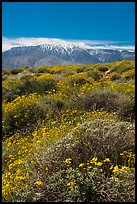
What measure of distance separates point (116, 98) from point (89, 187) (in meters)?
4.63

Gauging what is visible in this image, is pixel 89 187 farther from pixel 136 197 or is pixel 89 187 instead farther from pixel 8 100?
pixel 8 100

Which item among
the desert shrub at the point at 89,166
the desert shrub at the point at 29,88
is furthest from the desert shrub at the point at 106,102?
the desert shrub at the point at 29,88

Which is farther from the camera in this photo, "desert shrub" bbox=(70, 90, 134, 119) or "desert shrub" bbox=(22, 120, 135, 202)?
"desert shrub" bbox=(70, 90, 134, 119)

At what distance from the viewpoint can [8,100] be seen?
11.2 meters

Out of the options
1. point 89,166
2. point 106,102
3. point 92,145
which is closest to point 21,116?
point 106,102

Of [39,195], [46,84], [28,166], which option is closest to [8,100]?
[46,84]

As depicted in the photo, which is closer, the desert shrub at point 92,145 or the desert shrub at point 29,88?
the desert shrub at point 92,145

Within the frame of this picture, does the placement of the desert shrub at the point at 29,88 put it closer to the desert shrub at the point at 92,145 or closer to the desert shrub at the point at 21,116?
the desert shrub at the point at 21,116

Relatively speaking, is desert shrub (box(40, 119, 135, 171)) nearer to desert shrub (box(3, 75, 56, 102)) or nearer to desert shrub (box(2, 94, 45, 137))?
desert shrub (box(2, 94, 45, 137))

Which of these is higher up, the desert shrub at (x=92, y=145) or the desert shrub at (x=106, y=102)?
the desert shrub at (x=106, y=102)

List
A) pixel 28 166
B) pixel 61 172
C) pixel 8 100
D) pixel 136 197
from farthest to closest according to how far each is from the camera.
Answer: pixel 8 100
pixel 28 166
pixel 61 172
pixel 136 197

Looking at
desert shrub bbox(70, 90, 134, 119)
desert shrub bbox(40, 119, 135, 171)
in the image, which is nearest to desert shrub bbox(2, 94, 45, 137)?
desert shrub bbox(70, 90, 134, 119)

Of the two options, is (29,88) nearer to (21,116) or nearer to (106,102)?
(21,116)

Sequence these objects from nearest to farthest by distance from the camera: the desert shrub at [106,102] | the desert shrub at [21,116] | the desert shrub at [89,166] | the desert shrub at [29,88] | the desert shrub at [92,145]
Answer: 1. the desert shrub at [89,166]
2. the desert shrub at [92,145]
3. the desert shrub at [106,102]
4. the desert shrub at [21,116]
5. the desert shrub at [29,88]
